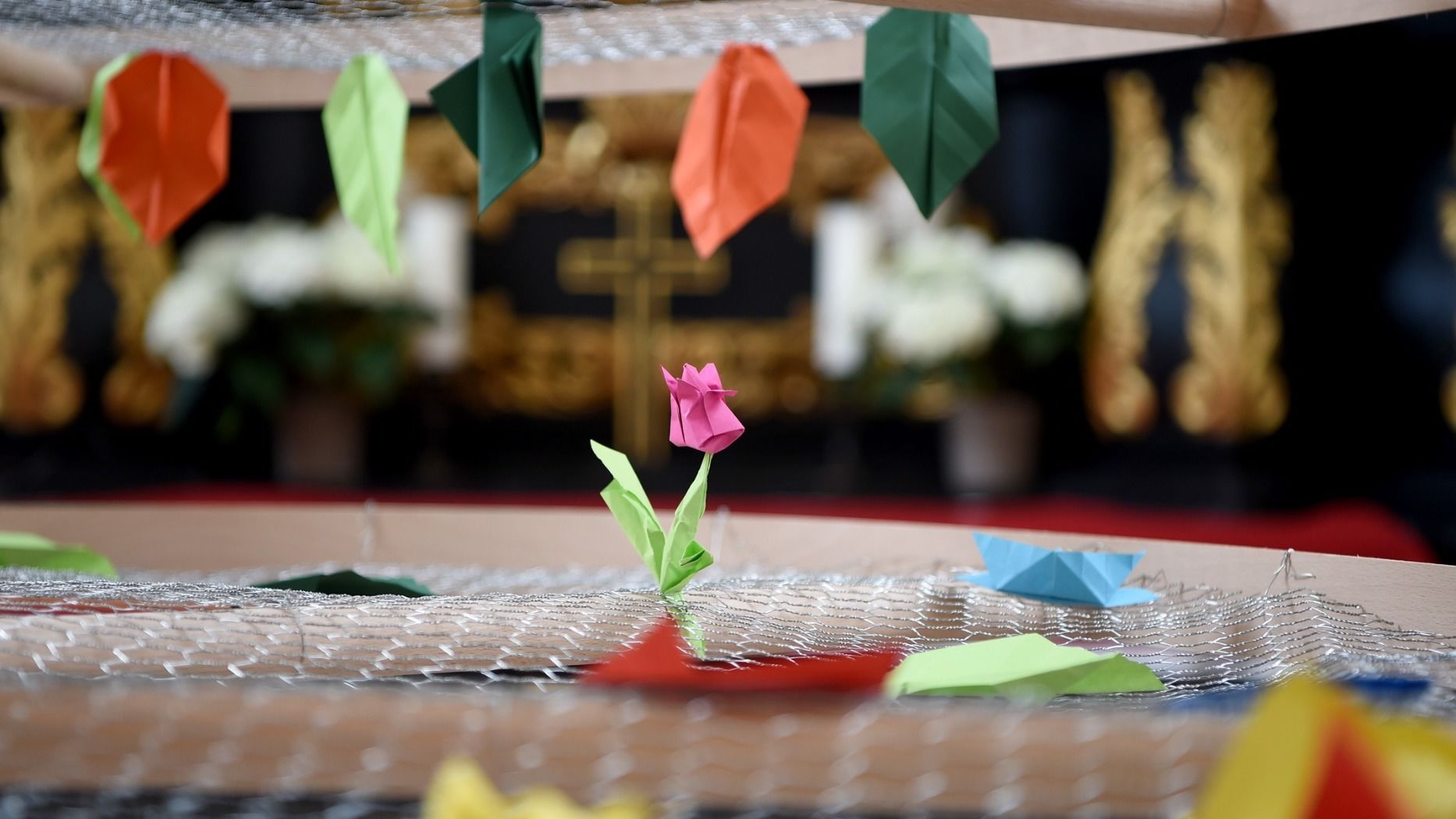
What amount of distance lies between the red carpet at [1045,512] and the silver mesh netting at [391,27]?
427mm

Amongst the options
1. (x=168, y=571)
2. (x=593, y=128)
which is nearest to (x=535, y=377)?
(x=593, y=128)

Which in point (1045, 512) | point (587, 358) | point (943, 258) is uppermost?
point (943, 258)

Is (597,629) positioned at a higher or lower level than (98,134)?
lower

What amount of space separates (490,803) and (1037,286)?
104 cm

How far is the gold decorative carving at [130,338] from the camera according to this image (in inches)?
46.1

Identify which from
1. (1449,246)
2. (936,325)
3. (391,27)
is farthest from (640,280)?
(391,27)

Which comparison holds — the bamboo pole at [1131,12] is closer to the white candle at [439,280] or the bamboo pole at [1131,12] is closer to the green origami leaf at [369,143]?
the green origami leaf at [369,143]

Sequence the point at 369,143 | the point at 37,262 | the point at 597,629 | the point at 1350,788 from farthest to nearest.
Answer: the point at 37,262 → the point at 369,143 → the point at 597,629 → the point at 1350,788

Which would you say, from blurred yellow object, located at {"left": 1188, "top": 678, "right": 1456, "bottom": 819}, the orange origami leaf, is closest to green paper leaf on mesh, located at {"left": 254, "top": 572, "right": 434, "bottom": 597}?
the orange origami leaf

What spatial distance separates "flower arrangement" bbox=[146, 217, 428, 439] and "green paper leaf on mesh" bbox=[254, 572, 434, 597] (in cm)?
83

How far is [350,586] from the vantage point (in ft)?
1.05

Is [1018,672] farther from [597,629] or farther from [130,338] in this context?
[130,338]

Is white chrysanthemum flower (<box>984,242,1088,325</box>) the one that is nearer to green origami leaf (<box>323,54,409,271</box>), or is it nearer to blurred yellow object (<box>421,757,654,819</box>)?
green origami leaf (<box>323,54,409,271</box>)

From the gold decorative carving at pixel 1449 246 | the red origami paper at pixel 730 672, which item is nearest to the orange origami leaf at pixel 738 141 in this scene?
the red origami paper at pixel 730 672
